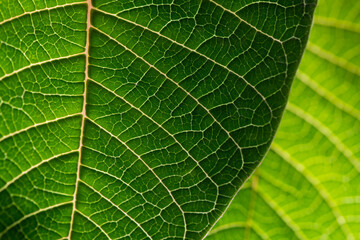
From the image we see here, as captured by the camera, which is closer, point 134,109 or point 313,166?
point 134,109

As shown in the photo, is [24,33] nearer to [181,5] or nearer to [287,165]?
[181,5]

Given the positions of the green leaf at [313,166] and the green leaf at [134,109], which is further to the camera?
the green leaf at [313,166]

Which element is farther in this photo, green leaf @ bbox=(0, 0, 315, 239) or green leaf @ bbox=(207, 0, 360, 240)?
green leaf @ bbox=(207, 0, 360, 240)
